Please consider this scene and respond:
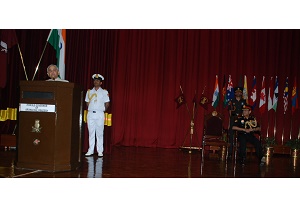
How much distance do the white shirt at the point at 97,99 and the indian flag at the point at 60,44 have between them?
2.88 ft

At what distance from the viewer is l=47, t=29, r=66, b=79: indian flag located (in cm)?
569

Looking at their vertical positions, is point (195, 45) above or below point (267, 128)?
above

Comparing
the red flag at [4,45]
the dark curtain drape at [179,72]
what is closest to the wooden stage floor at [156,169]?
the red flag at [4,45]

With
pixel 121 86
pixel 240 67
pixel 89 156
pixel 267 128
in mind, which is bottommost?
pixel 89 156

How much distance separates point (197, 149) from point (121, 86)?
7.42ft

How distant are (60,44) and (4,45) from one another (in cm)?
94

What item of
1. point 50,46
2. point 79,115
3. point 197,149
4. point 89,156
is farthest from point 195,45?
point 79,115

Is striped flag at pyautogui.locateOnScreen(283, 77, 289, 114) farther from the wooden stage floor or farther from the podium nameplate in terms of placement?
the podium nameplate

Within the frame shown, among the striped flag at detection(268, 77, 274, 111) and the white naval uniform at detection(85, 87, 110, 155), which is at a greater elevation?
the striped flag at detection(268, 77, 274, 111)

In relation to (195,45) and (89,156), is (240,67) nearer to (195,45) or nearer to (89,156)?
(195,45)

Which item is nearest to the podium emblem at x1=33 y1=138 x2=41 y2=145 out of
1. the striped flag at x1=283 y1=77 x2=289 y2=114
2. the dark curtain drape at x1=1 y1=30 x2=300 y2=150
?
the dark curtain drape at x1=1 y1=30 x2=300 y2=150

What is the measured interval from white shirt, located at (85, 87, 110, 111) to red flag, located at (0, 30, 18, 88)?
71.3 inches

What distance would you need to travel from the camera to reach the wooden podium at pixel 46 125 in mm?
3488

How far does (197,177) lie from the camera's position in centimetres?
373
